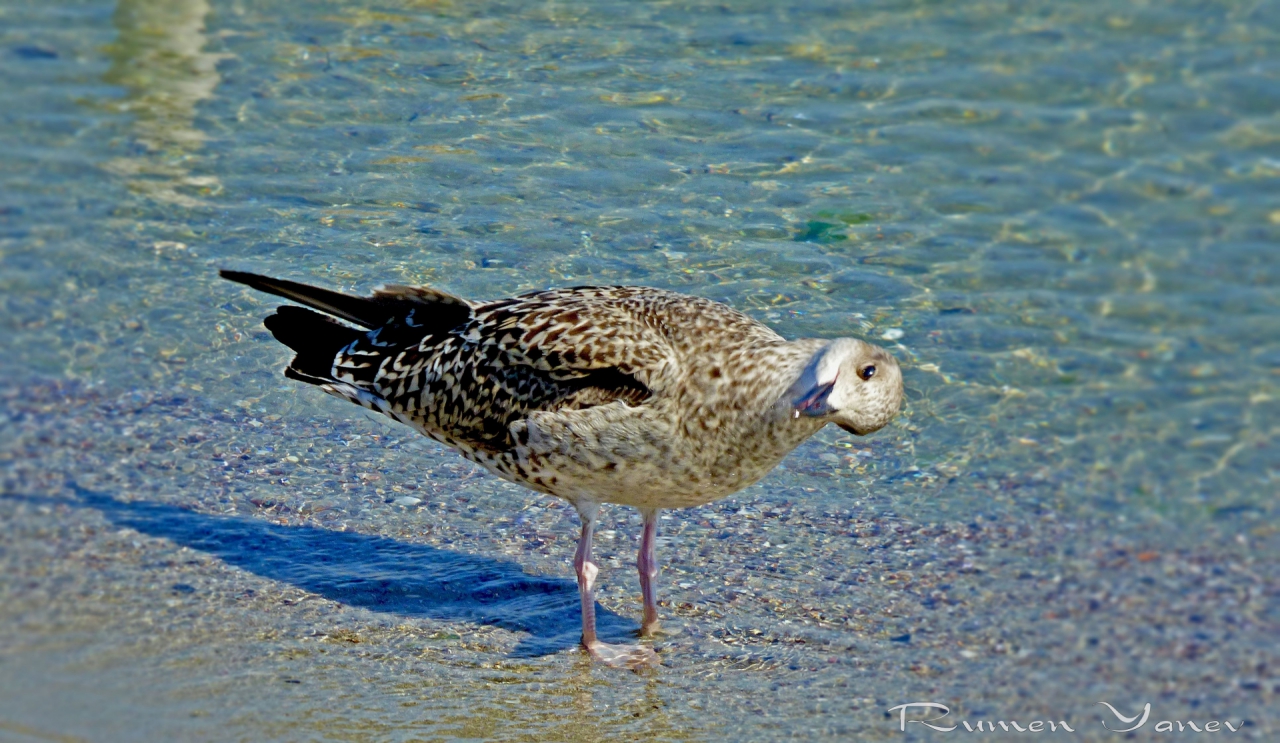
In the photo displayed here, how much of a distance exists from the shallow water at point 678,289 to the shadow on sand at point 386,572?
0.02 meters

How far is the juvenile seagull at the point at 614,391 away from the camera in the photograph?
5.77m

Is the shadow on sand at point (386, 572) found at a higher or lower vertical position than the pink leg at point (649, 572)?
lower

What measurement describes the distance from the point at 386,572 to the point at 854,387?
2.37m

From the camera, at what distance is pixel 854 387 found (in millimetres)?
5484

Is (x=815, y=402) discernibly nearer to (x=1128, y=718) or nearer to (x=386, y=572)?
(x=1128, y=718)

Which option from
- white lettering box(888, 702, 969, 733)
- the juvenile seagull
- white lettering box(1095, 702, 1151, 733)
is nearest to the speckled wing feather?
the juvenile seagull

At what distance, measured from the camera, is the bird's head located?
5.48 m

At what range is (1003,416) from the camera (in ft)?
25.9

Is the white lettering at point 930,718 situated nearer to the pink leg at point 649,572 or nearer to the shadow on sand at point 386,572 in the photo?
the pink leg at point 649,572

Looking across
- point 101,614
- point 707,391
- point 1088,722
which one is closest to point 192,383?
point 101,614

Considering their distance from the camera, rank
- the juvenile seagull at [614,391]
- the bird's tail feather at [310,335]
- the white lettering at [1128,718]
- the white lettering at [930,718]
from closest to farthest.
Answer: the white lettering at [930,718] → the white lettering at [1128,718] → the juvenile seagull at [614,391] → the bird's tail feather at [310,335]

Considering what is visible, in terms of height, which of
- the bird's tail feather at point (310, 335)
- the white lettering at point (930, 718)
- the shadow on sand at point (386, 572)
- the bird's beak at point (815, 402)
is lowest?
the shadow on sand at point (386, 572)

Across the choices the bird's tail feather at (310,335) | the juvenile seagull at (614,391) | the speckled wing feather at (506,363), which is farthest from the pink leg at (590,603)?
the bird's tail feather at (310,335)

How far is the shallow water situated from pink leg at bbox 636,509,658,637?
0.15 m
